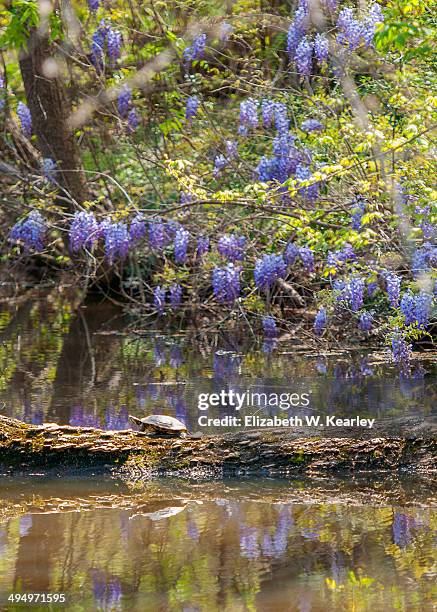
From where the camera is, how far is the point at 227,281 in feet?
35.8

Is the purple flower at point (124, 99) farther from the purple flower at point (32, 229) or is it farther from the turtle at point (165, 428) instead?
the turtle at point (165, 428)

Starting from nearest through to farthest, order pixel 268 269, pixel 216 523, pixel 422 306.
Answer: pixel 216 523 < pixel 422 306 < pixel 268 269

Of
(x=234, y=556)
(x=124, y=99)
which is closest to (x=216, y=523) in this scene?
(x=234, y=556)

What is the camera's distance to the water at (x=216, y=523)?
16.7 ft

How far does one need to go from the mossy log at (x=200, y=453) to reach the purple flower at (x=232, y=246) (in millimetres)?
4337

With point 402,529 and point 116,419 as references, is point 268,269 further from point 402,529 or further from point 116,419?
point 402,529

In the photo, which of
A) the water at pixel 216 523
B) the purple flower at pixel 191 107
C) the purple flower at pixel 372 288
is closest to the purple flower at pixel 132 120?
the purple flower at pixel 191 107

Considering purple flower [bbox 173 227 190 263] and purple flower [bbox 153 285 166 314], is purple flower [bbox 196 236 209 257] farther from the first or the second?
purple flower [bbox 153 285 166 314]

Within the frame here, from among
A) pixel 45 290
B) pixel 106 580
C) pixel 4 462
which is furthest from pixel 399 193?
pixel 45 290

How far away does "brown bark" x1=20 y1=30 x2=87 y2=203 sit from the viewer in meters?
12.6

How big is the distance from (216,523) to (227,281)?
198 inches

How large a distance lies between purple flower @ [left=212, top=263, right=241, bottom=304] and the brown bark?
251 cm

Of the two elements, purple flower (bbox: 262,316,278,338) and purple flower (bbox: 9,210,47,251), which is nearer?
purple flower (bbox: 262,316,278,338)

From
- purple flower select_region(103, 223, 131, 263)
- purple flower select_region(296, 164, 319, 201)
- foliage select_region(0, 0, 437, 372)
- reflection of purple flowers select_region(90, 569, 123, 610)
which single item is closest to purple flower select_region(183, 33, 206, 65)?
foliage select_region(0, 0, 437, 372)
